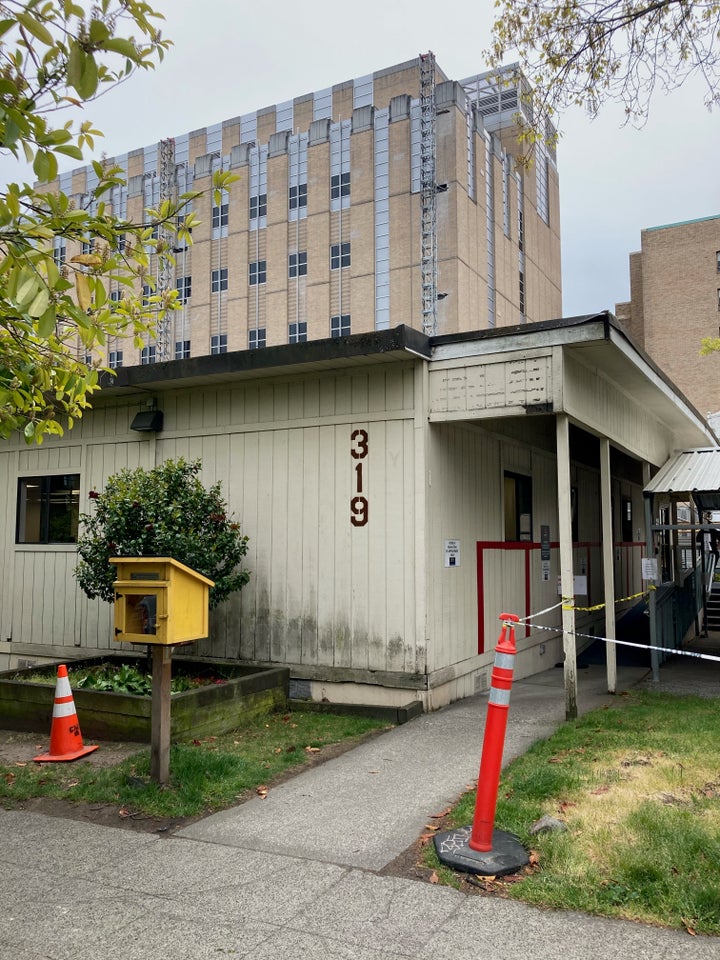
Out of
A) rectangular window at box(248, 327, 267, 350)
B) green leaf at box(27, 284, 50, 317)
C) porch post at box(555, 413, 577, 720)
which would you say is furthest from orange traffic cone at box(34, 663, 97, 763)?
rectangular window at box(248, 327, 267, 350)

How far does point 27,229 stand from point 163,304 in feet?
10.4

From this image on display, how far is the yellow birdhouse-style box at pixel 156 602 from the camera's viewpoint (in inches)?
217

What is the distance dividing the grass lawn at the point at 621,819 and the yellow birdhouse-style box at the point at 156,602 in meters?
A: 2.28

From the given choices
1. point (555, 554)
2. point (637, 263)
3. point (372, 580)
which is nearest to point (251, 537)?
point (372, 580)

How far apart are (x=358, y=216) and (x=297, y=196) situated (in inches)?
251

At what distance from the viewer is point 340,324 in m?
51.3

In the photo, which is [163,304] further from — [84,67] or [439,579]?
[439,579]

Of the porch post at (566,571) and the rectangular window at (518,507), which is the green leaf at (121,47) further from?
the rectangular window at (518,507)

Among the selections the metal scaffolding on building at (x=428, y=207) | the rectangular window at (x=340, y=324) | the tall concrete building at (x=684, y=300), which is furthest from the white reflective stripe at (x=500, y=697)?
the tall concrete building at (x=684, y=300)

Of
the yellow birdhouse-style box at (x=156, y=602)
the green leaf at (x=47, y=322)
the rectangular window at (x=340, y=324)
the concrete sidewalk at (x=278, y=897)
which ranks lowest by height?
the concrete sidewalk at (x=278, y=897)

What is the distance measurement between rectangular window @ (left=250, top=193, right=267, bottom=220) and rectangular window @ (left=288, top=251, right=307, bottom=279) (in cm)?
496

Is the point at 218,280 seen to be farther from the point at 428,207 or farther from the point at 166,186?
the point at 428,207

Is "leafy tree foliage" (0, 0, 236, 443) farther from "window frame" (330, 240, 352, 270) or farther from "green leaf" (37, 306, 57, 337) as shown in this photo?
"window frame" (330, 240, 352, 270)

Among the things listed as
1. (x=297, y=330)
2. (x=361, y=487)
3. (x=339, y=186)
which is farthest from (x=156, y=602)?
(x=339, y=186)
